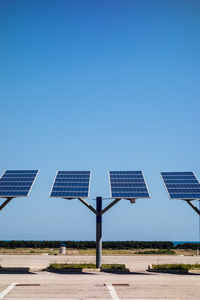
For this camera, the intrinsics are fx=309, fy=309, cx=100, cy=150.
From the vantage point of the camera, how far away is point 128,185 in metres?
22.3

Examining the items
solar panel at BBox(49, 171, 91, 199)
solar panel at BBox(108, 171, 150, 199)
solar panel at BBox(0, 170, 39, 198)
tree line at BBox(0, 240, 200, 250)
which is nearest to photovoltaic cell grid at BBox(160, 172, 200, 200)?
solar panel at BBox(108, 171, 150, 199)

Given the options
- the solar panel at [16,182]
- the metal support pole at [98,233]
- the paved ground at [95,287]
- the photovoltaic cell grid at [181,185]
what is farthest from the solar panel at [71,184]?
the photovoltaic cell grid at [181,185]

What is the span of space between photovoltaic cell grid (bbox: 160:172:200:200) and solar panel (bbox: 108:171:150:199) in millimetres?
1736

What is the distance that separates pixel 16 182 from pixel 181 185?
12.1 m

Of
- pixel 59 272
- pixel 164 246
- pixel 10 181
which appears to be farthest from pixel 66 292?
pixel 164 246

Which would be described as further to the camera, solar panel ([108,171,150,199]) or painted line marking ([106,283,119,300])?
solar panel ([108,171,150,199])

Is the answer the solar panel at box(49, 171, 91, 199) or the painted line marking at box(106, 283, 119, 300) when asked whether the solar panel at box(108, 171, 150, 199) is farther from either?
the painted line marking at box(106, 283, 119, 300)

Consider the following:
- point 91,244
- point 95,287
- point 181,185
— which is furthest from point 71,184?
point 91,244

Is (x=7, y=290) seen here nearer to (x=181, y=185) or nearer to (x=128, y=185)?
(x=128, y=185)

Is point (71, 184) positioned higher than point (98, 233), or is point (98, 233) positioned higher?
point (71, 184)

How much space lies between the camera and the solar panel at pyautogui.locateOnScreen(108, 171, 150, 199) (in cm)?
2100

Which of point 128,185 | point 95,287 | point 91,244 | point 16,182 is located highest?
point 16,182

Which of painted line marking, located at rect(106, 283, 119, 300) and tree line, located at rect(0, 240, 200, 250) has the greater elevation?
painted line marking, located at rect(106, 283, 119, 300)

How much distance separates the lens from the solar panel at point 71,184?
21106 mm
